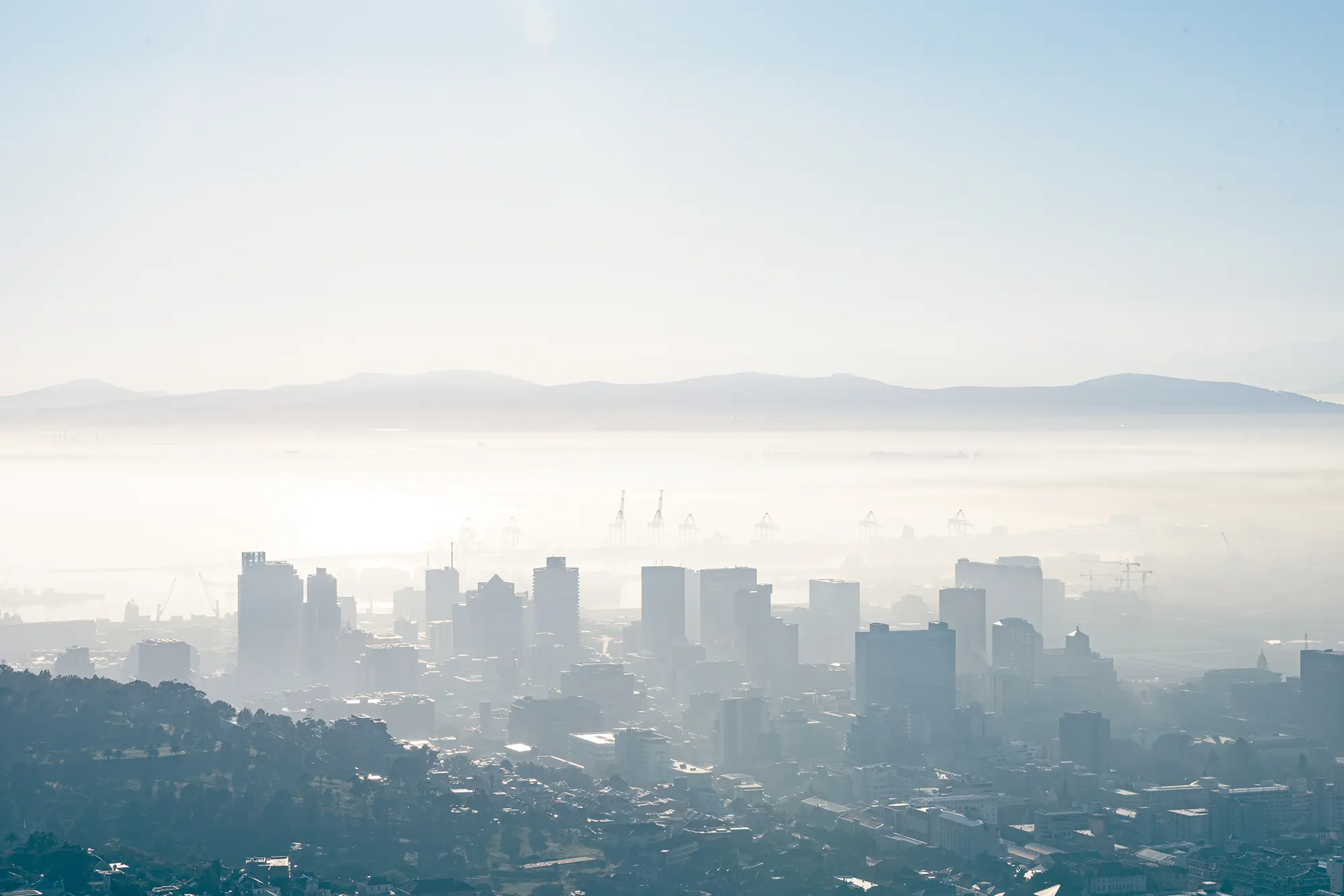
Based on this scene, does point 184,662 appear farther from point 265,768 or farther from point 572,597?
point 265,768

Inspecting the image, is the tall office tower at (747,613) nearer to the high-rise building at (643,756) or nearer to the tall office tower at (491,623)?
the tall office tower at (491,623)

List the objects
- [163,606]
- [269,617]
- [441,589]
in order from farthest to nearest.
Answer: [163,606] → [441,589] → [269,617]

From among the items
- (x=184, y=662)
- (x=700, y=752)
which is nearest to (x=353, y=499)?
(x=184, y=662)

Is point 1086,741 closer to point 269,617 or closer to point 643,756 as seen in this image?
point 643,756

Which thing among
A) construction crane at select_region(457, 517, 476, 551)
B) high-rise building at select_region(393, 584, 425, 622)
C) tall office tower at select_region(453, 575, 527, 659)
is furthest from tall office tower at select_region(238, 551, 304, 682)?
construction crane at select_region(457, 517, 476, 551)

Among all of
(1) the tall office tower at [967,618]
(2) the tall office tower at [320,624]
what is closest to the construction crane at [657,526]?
(2) the tall office tower at [320,624]

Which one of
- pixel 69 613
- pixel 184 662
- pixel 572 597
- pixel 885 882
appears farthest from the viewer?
pixel 69 613

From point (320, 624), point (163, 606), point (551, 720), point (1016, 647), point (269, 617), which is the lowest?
point (551, 720)

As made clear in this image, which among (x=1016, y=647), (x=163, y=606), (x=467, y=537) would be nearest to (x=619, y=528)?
(x=467, y=537)
